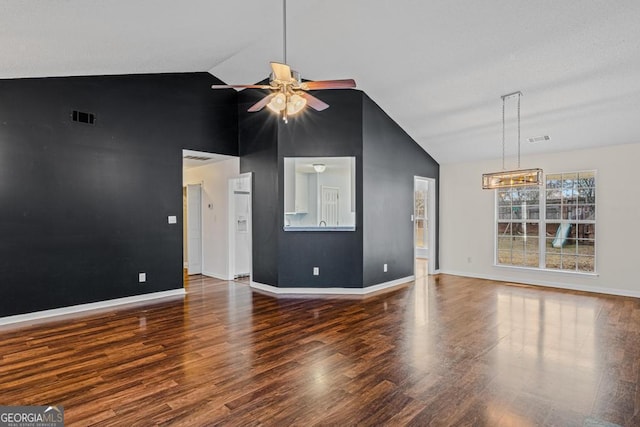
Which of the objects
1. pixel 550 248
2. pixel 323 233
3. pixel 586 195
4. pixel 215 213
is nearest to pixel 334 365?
pixel 323 233

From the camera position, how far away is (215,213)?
7227 mm

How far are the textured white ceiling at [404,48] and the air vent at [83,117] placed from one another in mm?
536

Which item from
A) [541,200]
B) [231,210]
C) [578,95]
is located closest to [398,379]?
[578,95]

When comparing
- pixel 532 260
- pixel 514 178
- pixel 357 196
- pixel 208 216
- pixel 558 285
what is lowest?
pixel 558 285

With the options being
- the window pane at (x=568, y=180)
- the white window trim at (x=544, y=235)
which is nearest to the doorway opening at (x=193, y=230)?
the white window trim at (x=544, y=235)

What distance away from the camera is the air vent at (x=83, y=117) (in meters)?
4.71

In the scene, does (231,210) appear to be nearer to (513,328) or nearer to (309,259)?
(309,259)

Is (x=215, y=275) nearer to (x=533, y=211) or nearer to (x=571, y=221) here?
(x=533, y=211)

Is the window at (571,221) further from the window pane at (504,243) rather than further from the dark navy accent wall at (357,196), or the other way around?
the dark navy accent wall at (357,196)

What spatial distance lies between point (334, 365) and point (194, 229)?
5.52 metres

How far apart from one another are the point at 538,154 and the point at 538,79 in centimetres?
247

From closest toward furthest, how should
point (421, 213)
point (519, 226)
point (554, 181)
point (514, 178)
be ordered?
1. point (514, 178)
2. point (554, 181)
3. point (519, 226)
4. point (421, 213)

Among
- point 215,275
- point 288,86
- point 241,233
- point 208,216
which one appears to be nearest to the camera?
point 288,86

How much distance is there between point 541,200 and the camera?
662cm
